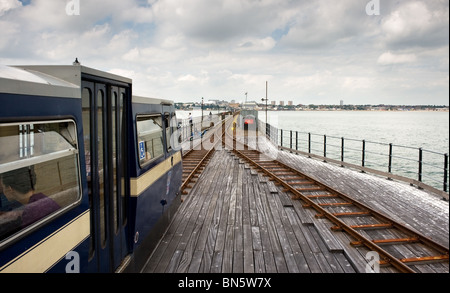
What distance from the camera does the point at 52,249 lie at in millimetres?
2742

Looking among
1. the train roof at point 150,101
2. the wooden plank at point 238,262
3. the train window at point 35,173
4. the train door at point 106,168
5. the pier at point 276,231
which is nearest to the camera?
the train window at point 35,173

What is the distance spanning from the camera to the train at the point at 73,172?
2379 millimetres

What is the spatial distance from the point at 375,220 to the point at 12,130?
7.04m

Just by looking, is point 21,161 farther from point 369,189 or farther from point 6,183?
point 369,189

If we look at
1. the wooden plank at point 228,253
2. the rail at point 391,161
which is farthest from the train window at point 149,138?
the rail at point 391,161

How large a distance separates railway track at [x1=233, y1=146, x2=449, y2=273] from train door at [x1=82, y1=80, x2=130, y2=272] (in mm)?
4083

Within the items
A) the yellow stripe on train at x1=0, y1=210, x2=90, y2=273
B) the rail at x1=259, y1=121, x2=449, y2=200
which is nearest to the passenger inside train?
the yellow stripe on train at x1=0, y1=210, x2=90, y2=273

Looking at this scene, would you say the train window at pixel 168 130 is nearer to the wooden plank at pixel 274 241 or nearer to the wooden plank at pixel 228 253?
the wooden plank at pixel 228 253

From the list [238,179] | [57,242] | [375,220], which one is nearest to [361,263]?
[375,220]

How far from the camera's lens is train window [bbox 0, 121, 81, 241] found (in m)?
2.34

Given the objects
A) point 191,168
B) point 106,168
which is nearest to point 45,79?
point 106,168

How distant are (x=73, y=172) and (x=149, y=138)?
2.46m

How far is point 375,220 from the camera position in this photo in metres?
7.16

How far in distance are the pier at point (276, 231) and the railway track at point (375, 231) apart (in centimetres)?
4
